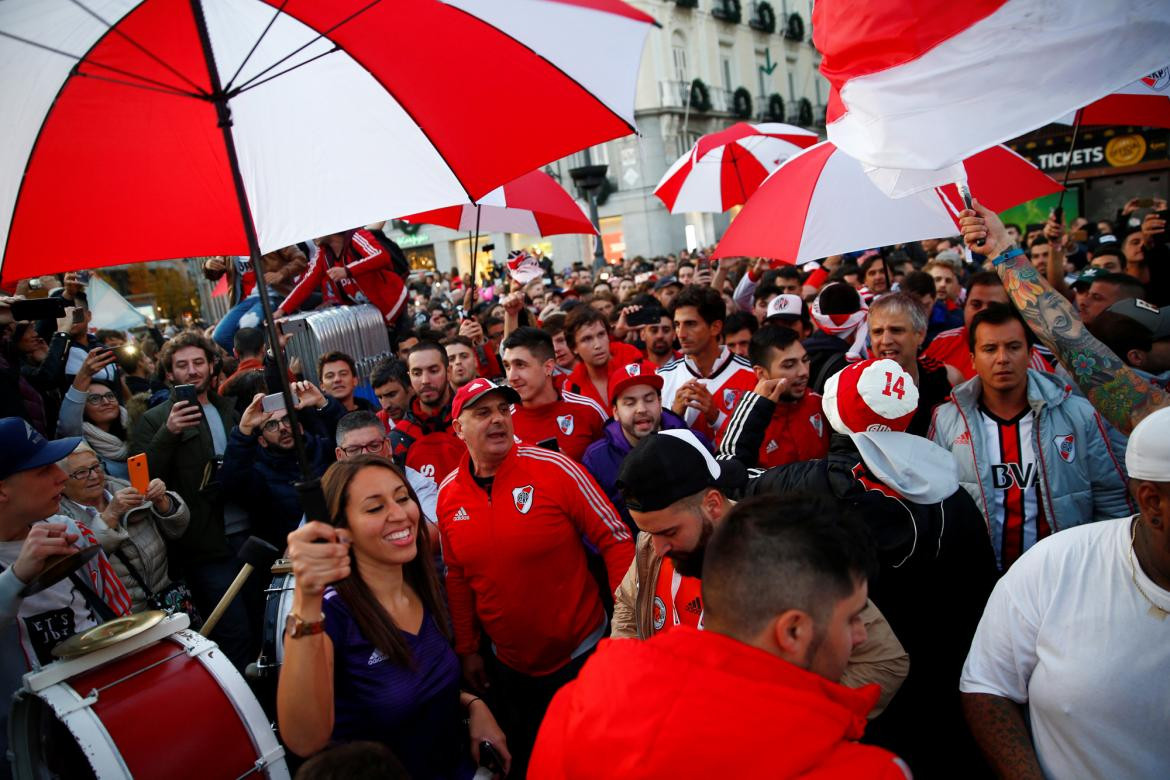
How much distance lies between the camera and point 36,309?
4.50m

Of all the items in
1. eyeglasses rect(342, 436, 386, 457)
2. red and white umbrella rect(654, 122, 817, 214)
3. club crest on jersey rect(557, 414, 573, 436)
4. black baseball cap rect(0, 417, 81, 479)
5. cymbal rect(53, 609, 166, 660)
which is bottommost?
cymbal rect(53, 609, 166, 660)

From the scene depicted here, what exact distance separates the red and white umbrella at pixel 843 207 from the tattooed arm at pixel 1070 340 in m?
1.43

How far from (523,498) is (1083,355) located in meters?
2.25

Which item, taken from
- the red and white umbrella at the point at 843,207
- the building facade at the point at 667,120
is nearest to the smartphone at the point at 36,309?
the red and white umbrella at the point at 843,207

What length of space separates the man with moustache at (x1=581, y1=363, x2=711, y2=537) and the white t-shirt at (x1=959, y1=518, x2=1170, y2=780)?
83.4 inches

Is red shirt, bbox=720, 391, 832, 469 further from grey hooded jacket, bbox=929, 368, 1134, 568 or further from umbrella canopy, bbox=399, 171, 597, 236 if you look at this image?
umbrella canopy, bbox=399, 171, 597, 236

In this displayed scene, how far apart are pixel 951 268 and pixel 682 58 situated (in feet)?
113

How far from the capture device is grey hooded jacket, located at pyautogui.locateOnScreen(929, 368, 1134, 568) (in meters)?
3.11

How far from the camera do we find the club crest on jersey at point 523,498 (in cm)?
350

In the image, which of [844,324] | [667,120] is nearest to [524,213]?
[844,324]

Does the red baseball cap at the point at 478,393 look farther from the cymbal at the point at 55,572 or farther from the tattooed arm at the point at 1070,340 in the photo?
the tattooed arm at the point at 1070,340

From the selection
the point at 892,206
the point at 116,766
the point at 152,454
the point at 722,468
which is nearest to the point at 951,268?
the point at 892,206

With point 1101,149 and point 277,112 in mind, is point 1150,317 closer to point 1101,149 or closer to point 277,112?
point 277,112

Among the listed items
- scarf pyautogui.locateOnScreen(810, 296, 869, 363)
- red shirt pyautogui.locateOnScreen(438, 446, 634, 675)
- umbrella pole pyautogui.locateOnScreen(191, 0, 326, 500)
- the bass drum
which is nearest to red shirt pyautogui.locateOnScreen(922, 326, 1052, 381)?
scarf pyautogui.locateOnScreen(810, 296, 869, 363)
